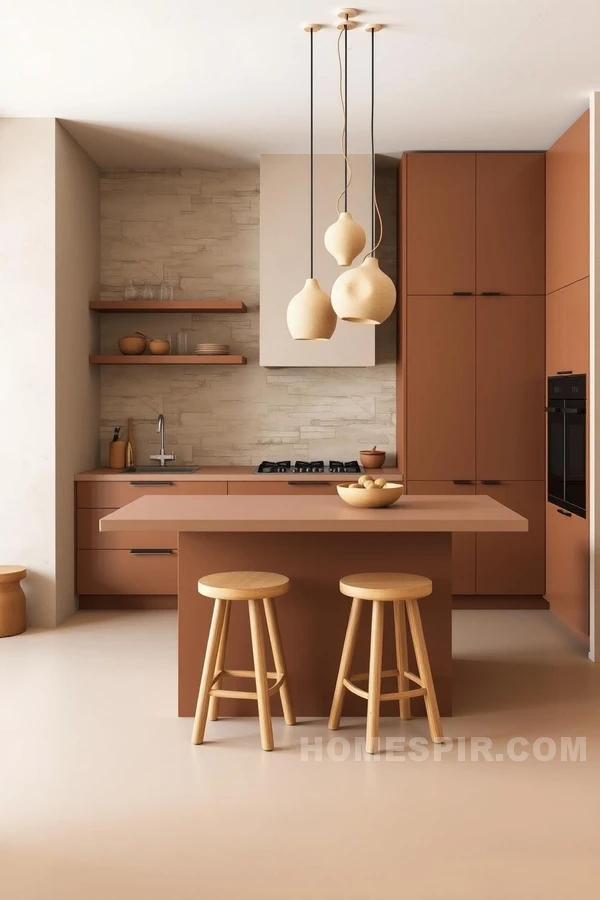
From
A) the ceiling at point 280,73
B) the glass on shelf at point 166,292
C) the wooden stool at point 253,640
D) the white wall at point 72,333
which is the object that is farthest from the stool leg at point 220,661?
the glass on shelf at point 166,292

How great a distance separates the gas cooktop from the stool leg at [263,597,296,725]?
2.06 metres

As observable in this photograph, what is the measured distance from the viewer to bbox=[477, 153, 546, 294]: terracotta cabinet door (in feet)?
17.7

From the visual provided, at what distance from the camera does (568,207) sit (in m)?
4.94

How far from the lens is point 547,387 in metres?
5.36

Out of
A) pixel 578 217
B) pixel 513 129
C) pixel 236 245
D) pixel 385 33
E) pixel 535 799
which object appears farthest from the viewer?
pixel 236 245

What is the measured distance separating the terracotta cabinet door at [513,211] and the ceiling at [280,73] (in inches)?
5.3

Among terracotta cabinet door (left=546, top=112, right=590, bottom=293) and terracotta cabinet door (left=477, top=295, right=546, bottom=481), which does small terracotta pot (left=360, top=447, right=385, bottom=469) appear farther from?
terracotta cabinet door (left=546, top=112, right=590, bottom=293)

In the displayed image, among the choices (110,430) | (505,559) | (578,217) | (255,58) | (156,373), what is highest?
(255,58)

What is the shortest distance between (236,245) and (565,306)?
7.39 feet

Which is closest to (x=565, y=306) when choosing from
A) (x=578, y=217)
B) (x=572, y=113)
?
(x=578, y=217)

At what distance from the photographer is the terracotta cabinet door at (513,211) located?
5395mm

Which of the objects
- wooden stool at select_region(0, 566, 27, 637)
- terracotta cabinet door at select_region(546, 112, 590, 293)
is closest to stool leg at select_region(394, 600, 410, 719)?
terracotta cabinet door at select_region(546, 112, 590, 293)

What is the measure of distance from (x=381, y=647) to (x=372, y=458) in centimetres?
242

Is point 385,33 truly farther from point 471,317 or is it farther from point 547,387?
point 547,387
